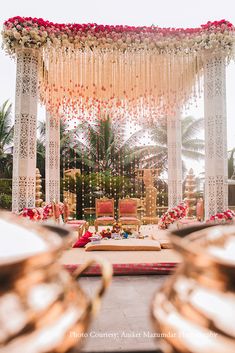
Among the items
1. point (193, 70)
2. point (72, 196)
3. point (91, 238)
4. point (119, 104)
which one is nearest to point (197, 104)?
point (193, 70)

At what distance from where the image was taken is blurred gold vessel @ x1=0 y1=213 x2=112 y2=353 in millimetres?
292

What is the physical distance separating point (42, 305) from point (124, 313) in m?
2.10

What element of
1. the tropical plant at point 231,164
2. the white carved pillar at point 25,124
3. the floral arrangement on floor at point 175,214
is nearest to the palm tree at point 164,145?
the tropical plant at point 231,164

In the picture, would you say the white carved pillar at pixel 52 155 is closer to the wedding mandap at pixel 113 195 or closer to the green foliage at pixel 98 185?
the wedding mandap at pixel 113 195

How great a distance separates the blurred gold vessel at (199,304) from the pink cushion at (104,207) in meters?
8.28

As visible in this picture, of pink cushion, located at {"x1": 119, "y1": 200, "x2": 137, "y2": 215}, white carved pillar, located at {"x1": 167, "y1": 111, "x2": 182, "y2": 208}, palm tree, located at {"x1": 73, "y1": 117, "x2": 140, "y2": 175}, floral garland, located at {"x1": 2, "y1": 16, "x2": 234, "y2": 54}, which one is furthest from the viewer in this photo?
palm tree, located at {"x1": 73, "y1": 117, "x2": 140, "y2": 175}

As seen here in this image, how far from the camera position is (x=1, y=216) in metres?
0.41

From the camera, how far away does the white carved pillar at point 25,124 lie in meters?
5.34

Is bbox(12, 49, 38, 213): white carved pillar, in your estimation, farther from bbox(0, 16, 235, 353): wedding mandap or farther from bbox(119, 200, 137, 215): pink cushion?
bbox(119, 200, 137, 215): pink cushion

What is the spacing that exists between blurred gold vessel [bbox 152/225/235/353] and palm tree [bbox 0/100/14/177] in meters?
14.8

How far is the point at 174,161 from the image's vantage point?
27.3 feet

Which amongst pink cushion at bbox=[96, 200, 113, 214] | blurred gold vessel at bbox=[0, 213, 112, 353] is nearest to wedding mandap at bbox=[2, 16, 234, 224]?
pink cushion at bbox=[96, 200, 113, 214]

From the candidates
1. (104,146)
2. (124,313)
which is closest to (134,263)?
(124,313)

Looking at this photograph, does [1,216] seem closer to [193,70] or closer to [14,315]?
[14,315]
